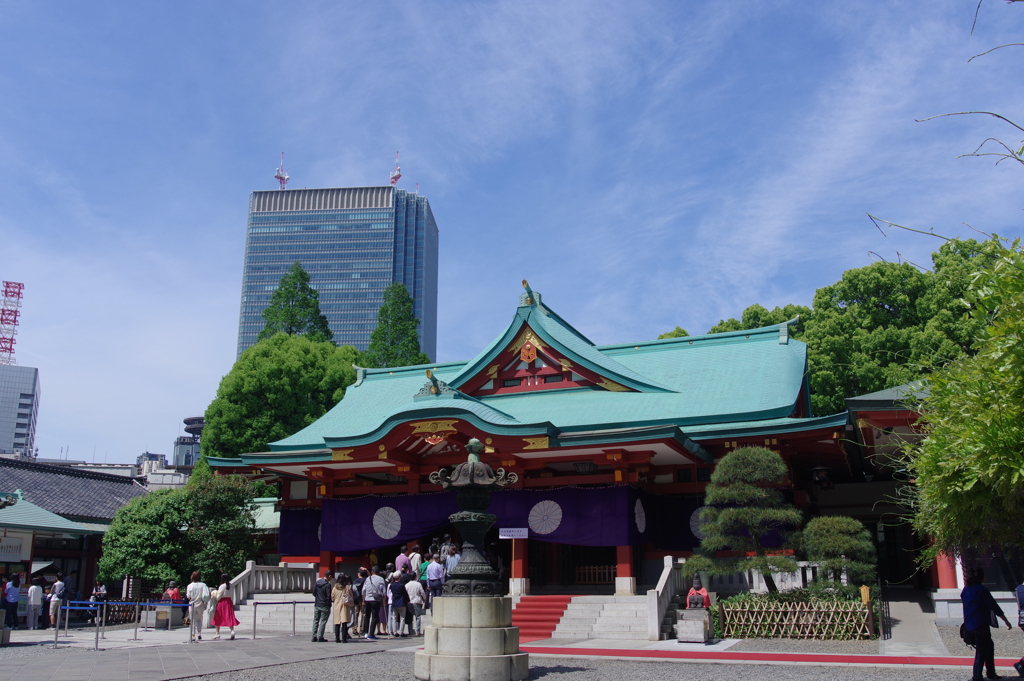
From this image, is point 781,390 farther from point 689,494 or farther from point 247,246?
point 247,246

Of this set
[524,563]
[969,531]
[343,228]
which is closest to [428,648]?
[969,531]

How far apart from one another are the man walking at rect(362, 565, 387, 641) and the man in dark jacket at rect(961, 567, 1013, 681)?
11.0 metres

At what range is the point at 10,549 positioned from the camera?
2320 cm

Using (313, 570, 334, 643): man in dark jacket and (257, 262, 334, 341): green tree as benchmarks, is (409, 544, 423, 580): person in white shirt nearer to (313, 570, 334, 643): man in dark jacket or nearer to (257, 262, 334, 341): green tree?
(313, 570, 334, 643): man in dark jacket

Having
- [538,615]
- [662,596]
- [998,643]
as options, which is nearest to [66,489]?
[538,615]

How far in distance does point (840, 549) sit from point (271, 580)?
48.7ft

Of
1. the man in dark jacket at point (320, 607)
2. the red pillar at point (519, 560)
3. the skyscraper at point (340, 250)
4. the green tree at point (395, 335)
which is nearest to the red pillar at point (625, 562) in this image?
the red pillar at point (519, 560)

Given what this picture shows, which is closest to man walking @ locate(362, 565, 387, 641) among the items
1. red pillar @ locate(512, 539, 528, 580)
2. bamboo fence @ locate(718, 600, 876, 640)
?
red pillar @ locate(512, 539, 528, 580)

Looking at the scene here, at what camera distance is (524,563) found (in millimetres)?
20531

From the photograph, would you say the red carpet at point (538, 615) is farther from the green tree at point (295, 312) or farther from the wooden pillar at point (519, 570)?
the green tree at point (295, 312)

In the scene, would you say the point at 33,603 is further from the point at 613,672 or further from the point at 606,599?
the point at 613,672

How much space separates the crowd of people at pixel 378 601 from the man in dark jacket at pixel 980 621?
371 inches

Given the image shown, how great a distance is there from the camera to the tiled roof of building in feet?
100

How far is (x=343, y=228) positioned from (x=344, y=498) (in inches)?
5280
